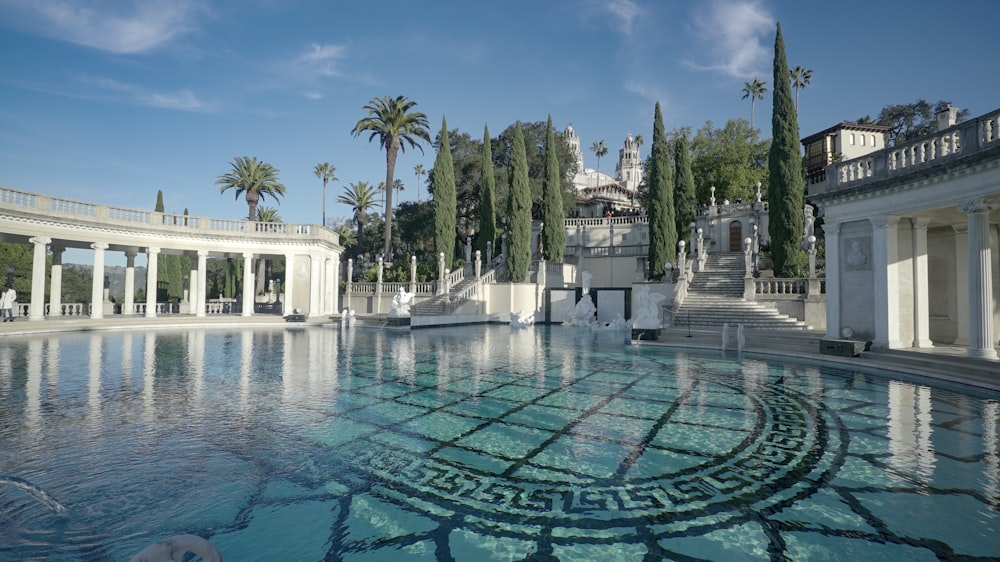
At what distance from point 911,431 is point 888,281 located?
8.14 meters

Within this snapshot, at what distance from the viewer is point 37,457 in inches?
219

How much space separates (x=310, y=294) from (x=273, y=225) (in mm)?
5351

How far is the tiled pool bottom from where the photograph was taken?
386 centimetres

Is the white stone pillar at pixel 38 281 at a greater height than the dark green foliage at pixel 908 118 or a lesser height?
lesser

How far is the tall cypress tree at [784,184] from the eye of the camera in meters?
26.4

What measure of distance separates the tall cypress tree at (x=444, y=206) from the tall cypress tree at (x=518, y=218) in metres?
5.23

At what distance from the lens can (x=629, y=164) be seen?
150 meters

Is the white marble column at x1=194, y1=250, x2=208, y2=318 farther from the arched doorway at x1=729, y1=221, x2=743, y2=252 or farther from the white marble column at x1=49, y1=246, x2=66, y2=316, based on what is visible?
the arched doorway at x1=729, y1=221, x2=743, y2=252

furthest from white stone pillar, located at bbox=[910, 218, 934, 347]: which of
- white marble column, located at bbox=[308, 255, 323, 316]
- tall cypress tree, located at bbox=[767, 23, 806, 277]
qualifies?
white marble column, located at bbox=[308, 255, 323, 316]

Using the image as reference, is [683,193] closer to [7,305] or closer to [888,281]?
[888,281]

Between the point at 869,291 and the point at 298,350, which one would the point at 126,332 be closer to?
the point at 298,350

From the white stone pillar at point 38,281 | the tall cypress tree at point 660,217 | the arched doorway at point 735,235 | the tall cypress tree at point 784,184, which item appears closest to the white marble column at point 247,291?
the white stone pillar at point 38,281

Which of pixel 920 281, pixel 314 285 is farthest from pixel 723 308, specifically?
pixel 314 285

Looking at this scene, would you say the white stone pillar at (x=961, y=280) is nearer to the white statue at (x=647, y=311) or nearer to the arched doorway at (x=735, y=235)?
the white statue at (x=647, y=311)
